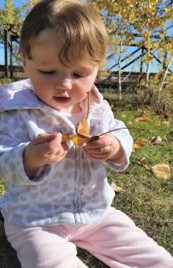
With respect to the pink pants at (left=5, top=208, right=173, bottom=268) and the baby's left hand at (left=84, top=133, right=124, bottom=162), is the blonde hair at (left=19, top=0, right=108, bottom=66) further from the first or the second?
the pink pants at (left=5, top=208, right=173, bottom=268)

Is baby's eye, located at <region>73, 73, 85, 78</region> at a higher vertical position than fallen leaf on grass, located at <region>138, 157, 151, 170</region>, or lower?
higher

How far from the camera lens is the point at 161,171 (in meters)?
3.45

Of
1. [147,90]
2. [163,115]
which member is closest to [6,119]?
[163,115]

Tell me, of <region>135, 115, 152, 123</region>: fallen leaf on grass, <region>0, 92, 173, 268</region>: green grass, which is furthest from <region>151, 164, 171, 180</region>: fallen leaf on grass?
<region>135, 115, 152, 123</region>: fallen leaf on grass

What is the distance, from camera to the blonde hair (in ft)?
6.39

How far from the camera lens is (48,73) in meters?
1.99

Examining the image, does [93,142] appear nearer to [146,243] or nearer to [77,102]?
[77,102]

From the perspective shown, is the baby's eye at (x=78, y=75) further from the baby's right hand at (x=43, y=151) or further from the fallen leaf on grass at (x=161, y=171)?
the fallen leaf on grass at (x=161, y=171)

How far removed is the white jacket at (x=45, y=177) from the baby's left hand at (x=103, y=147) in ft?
0.33

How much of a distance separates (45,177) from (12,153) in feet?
0.57

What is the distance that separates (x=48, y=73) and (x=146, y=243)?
913 mm

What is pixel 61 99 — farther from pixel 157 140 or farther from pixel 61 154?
pixel 157 140

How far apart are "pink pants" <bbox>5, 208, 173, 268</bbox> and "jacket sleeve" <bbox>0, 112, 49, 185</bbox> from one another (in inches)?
9.7

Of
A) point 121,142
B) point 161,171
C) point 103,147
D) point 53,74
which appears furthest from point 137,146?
point 53,74
